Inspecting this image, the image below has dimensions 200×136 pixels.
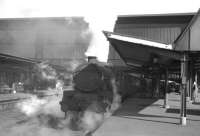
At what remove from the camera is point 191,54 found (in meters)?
7.95

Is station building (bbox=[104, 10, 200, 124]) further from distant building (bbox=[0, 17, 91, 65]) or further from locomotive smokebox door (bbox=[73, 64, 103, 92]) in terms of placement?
distant building (bbox=[0, 17, 91, 65])

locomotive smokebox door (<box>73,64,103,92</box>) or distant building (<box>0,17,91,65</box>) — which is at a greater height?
distant building (<box>0,17,91,65</box>)

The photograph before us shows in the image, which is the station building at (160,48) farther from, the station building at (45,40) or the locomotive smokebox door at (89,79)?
the station building at (45,40)

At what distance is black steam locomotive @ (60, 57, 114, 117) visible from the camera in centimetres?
923

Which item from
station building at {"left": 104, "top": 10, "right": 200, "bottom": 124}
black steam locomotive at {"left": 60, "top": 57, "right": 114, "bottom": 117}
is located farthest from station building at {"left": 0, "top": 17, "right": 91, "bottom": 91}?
black steam locomotive at {"left": 60, "top": 57, "right": 114, "bottom": 117}

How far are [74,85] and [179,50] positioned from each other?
14.0 feet

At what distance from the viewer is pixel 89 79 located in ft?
31.3

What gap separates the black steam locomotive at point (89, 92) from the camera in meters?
9.23

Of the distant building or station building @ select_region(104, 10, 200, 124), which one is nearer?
station building @ select_region(104, 10, 200, 124)

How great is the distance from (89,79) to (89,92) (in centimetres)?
50

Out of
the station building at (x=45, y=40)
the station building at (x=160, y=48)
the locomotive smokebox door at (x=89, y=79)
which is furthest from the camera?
the station building at (x=45, y=40)

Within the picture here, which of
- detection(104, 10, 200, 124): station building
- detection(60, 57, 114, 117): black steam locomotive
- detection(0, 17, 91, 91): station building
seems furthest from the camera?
detection(0, 17, 91, 91): station building

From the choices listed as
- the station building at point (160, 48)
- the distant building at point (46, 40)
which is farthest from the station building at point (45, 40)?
the station building at point (160, 48)

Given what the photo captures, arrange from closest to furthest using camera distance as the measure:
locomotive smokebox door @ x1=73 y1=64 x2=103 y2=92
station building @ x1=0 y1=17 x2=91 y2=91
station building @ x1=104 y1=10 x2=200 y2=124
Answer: station building @ x1=104 y1=10 x2=200 y2=124 → locomotive smokebox door @ x1=73 y1=64 x2=103 y2=92 → station building @ x1=0 y1=17 x2=91 y2=91
